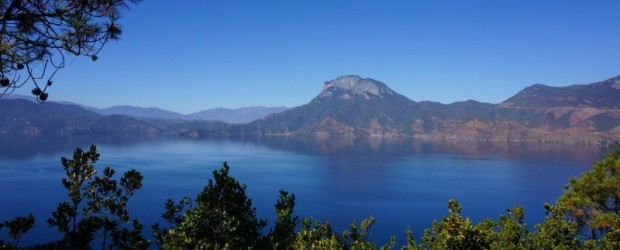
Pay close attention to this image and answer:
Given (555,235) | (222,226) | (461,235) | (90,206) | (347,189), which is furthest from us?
(347,189)

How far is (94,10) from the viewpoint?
9.08m

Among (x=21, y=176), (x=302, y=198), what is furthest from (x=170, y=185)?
(x=21, y=176)

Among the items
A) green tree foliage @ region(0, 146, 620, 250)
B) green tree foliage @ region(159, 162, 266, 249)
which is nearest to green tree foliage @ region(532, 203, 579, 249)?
green tree foliage @ region(0, 146, 620, 250)

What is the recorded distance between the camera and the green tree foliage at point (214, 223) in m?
9.75

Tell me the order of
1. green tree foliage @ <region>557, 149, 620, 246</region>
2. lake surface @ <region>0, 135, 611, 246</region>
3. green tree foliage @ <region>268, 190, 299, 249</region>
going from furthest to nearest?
1. lake surface @ <region>0, 135, 611, 246</region>
2. green tree foliage @ <region>557, 149, 620, 246</region>
3. green tree foliage @ <region>268, 190, 299, 249</region>

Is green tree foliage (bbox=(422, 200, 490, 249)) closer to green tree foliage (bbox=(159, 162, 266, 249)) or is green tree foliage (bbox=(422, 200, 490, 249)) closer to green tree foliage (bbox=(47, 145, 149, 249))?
green tree foliage (bbox=(159, 162, 266, 249))

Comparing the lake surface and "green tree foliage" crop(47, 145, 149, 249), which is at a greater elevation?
"green tree foliage" crop(47, 145, 149, 249)

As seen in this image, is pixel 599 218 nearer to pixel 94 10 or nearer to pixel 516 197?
pixel 94 10

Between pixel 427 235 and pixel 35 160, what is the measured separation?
691 feet

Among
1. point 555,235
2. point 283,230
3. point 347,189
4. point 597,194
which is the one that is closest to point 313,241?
point 283,230

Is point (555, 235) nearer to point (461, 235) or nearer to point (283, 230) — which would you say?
point (461, 235)

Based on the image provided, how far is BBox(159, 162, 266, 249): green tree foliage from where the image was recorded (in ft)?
32.0

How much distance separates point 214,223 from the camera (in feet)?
32.7

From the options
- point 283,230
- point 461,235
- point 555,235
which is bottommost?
point 555,235
